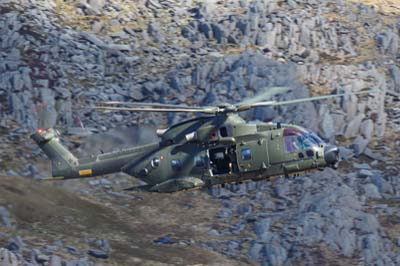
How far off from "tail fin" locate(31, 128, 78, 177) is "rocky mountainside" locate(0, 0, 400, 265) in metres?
6.08

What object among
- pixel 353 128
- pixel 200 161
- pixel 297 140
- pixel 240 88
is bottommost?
pixel 353 128

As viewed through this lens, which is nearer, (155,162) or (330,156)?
(330,156)

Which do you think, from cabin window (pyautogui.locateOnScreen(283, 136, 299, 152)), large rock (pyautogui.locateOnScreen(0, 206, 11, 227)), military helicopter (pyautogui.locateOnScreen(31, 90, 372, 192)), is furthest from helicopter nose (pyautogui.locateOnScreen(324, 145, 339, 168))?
large rock (pyautogui.locateOnScreen(0, 206, 11, 227))

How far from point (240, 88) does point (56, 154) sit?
73.4ft

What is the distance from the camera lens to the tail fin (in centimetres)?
4343

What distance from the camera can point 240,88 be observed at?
63719 mm

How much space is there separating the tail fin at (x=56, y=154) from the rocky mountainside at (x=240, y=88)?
6077 mm

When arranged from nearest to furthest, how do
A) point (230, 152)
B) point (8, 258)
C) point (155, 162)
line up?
point (230, 152), point (155, 162), point (8, 258)

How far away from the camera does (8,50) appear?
212ft

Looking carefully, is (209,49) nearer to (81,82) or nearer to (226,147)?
(81,82)

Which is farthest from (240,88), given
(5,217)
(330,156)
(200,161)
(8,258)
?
(330,156)

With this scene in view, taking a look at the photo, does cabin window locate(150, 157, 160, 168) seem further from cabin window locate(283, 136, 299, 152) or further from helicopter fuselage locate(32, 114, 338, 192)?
cabin window locate(283, 136, 299, 152)

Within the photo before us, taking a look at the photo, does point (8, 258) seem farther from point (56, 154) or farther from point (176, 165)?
point (176, 165)

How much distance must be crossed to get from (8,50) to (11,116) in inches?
232
